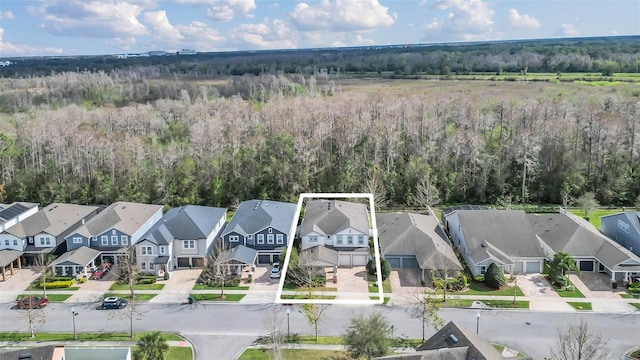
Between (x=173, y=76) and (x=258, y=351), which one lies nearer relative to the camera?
(x=258, y=351)

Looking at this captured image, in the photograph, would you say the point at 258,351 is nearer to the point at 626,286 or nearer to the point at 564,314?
the point at 564,314

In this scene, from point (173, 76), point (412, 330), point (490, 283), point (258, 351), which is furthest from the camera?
point (173, 76)

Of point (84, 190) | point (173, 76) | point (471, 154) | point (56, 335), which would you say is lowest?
point (56, 335)

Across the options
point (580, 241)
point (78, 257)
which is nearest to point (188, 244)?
point (78, 257)

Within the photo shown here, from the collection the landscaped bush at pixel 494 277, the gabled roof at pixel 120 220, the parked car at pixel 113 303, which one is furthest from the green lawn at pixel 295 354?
the gabled roof at pixel 120 220

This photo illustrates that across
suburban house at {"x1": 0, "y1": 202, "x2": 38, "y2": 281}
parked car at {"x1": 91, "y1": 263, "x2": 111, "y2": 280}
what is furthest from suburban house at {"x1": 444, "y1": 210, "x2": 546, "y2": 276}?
suburban house at {"x1": 0, "y1": 202, "x2": 38, "y2": 281}

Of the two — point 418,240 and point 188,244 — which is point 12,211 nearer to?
point 188,244

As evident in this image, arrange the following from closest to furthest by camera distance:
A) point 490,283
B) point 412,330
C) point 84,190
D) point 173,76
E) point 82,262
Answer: point 412,330 → point 490,283 → point 82,262 → point 84,190 → point 173,76

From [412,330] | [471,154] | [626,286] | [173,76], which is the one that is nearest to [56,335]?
[412,330]

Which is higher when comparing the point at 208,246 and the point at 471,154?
Answer: the point at 471,154
